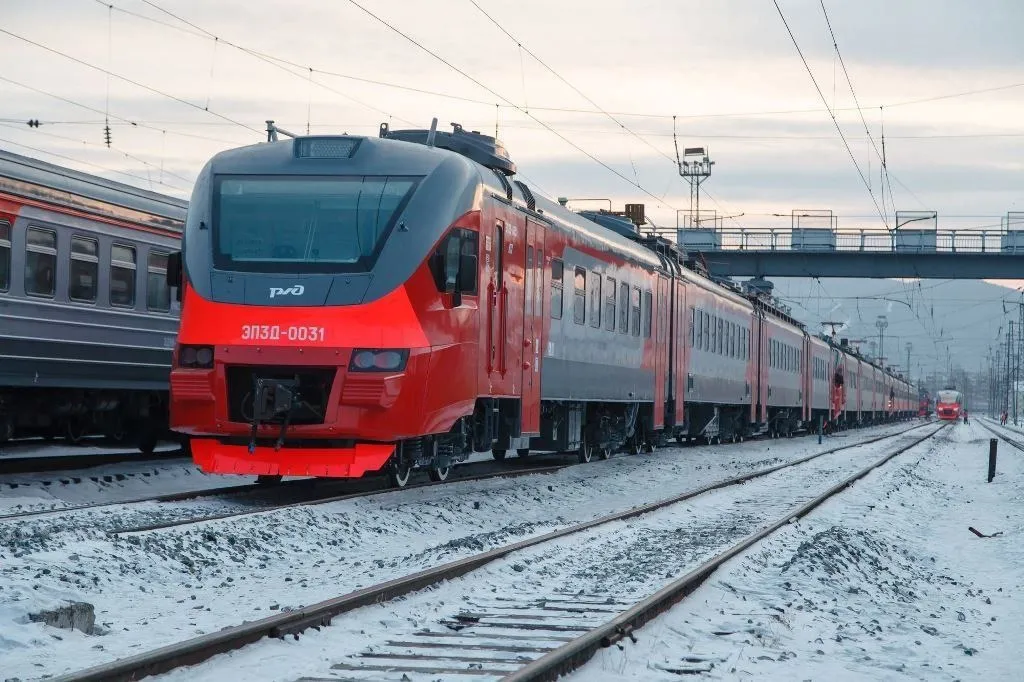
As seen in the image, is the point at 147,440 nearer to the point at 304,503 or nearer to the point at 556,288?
the point at 556,288

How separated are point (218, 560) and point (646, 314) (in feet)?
45.2

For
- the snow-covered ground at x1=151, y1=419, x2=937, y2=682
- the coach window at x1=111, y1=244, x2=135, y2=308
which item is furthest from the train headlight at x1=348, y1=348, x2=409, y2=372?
the coach window at x1=111, y1=244, x2=135, y2=308

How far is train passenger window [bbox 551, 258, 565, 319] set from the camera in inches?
683

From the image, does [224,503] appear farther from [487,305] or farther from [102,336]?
[102,336]

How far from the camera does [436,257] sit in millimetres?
13312

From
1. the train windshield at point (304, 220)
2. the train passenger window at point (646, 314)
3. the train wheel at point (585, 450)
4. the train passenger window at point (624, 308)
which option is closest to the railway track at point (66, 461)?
the train windshield at point (304, 220)

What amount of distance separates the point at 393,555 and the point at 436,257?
3.57m

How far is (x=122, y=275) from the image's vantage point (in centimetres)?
1784

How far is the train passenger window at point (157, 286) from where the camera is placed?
1844cm

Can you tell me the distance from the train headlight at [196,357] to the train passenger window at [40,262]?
3.78m

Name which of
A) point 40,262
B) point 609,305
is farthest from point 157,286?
point 609,305

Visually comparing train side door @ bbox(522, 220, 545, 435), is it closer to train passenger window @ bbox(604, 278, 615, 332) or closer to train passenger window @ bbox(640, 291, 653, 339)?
train passenger window @ bbox(604, 278, 615, 332)

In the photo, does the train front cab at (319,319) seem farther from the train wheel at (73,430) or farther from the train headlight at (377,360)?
the train wheel at (73,430)

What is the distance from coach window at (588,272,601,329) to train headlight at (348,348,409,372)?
686 cm
